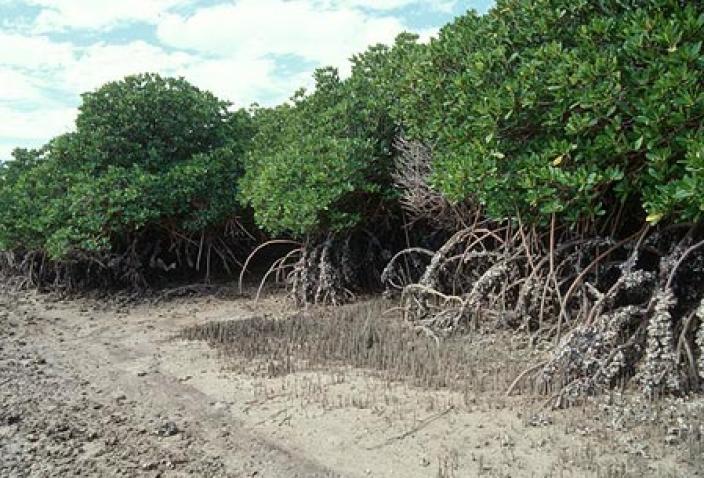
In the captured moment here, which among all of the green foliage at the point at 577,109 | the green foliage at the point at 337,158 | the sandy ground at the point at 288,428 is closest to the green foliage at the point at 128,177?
the green foliage at the point at 337,158

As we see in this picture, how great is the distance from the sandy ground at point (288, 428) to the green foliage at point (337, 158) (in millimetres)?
2370

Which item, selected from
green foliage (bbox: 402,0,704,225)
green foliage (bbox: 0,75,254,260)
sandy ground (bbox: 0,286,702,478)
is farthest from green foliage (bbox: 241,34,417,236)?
sandy ground (bbox: 0,286,702,478)

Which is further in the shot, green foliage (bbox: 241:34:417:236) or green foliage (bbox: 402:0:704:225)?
green foliage (bbox: 241:34:417:236)

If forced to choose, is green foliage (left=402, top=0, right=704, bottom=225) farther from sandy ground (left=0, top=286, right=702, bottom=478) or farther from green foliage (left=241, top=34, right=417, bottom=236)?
green foliage (left=241, top=34, right=417, bottom=236)

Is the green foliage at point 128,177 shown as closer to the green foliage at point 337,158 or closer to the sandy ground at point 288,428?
the green foliage at point 337,158

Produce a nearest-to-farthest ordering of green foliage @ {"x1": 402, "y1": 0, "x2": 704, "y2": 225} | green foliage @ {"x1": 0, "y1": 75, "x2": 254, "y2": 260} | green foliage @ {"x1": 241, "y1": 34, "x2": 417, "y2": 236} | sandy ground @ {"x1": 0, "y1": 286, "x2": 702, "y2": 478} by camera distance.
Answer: sandy ground @ {"x1": 0, "y1": 286, "x2": 702, "y2": 478}, green foliage @ {"x1": 402, "y1": 0, "x2": 704, "y2": 225}, green foliage @ {"x1": 241, "y1": 34, "x2": 417, "y2": 236}, green foliage @ {"x1": 0, "y1": 75, "x2": 254, "y2": 260}

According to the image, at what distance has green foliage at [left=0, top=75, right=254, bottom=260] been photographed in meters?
9.13

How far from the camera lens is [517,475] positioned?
358 cm

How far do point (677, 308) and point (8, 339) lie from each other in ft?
22.0

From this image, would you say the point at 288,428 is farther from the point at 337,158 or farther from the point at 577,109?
the point at 337,158

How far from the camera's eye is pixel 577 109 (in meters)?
4.78

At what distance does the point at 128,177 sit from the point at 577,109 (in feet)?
21.2

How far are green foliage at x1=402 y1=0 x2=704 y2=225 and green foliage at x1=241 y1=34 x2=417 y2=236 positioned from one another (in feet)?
6.52

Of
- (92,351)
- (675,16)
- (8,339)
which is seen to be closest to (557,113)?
(675,16)
